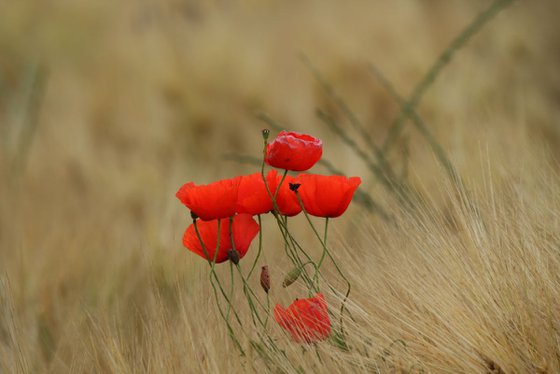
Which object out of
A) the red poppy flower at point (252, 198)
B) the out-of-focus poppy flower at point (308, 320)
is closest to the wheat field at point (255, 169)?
the out-of-focus poppy flower at point (308, 320)

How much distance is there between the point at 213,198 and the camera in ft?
2.55

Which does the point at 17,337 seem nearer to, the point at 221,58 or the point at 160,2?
the point at 221,58

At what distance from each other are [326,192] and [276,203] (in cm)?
7

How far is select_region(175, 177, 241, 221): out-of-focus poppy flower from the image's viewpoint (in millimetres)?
774

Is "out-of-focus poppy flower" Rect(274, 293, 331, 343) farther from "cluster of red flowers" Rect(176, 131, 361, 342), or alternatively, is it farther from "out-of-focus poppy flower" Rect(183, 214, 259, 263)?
"out-of-focus poppy flower" Rect(183, 214, 259, 263)

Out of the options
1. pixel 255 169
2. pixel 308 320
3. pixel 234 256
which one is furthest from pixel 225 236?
pixel 255 169

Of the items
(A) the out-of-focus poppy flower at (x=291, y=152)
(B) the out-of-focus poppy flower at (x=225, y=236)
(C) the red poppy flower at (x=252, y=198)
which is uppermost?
(A) the out-of-focus poppy flower at (x=291, y=152)

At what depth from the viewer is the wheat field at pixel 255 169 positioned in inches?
32.7

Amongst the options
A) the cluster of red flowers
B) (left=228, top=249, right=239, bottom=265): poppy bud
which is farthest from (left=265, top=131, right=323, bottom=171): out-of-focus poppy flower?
(left=228, top=249, right=239, bottom=265): poppy bud

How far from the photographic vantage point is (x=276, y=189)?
0.84 metres

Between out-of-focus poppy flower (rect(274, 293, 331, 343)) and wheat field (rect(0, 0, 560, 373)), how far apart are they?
0.06 feet

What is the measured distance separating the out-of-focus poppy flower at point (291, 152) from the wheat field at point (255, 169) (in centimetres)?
15

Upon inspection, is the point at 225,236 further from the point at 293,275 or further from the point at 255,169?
the point at 255,169

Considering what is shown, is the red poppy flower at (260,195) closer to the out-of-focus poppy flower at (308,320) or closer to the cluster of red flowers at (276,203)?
the cluster of red flowers at (276,203)
